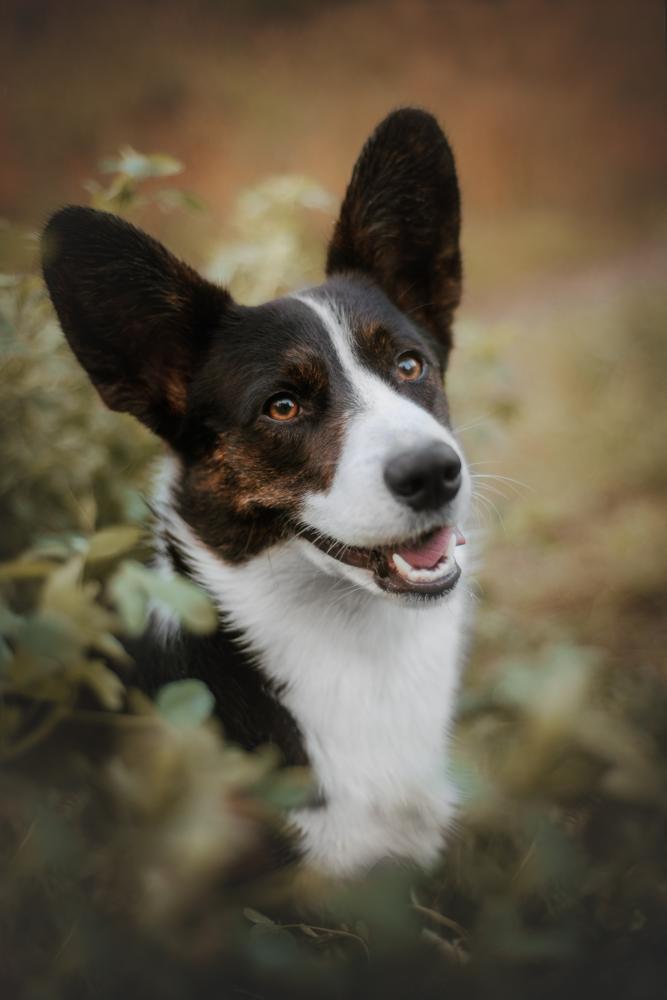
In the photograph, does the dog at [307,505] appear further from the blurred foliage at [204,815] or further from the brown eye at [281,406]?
the blurred foliage at [204,815]

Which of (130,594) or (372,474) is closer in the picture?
(130,594)

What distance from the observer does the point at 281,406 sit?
2305 millimetres

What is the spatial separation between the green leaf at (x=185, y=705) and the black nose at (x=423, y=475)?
0.69 m

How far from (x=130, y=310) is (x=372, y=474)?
2.53 feet

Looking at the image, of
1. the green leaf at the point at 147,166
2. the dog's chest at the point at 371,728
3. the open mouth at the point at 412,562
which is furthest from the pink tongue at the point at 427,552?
the green leaf at the point at 147,166

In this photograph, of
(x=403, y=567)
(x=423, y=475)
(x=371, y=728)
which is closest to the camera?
(x=423, y=475)

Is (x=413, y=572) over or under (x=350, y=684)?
over

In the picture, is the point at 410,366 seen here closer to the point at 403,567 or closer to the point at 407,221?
the point at 407,221

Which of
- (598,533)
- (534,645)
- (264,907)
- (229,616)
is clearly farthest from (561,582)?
(264,907)

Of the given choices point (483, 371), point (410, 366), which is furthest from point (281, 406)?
point (483, 371)

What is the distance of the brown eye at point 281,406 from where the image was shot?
7.54ft

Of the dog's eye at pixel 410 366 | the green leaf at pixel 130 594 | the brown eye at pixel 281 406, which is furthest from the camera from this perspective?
the dog's eye at pixel 410 366

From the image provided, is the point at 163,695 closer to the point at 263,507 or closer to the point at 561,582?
the point at 263,507

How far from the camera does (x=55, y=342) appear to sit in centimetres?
285
